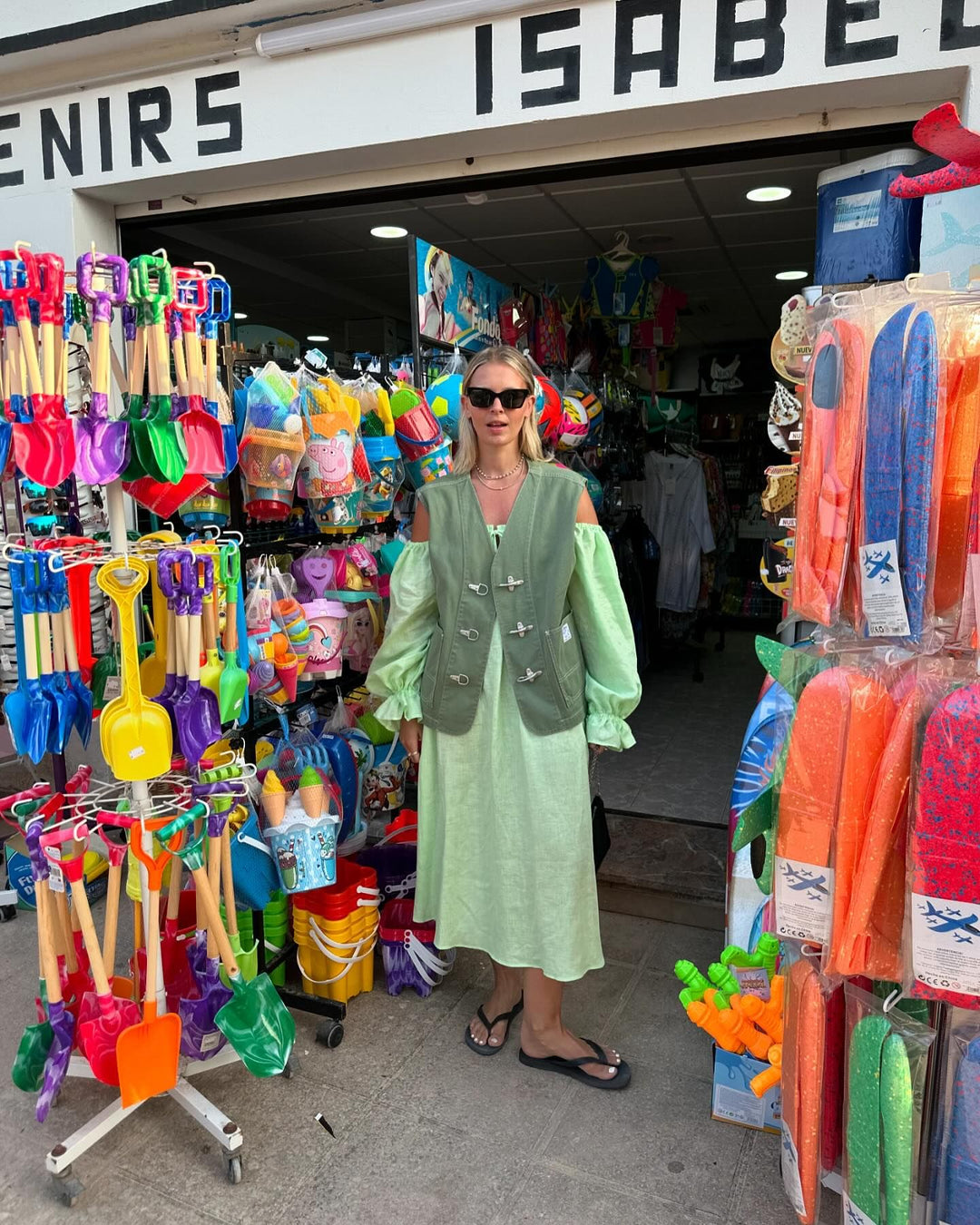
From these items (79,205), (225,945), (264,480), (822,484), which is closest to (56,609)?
(264,480)

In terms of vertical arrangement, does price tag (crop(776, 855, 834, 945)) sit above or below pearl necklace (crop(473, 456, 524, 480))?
below

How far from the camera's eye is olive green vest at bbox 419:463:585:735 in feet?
6.91

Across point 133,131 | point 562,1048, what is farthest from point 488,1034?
point 133,131

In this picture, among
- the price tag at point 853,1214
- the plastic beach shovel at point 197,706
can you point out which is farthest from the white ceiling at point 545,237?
the price tag at point 853,1214

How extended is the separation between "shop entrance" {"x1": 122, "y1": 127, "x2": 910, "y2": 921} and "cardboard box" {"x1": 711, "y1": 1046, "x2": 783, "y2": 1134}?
92 centimetres

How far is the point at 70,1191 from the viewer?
74.5 inches

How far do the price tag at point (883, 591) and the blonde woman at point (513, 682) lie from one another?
816 millimetres

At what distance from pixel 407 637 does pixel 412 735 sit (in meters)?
0.26

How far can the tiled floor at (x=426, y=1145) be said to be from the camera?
188 cm

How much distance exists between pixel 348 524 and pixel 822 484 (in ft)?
5.31

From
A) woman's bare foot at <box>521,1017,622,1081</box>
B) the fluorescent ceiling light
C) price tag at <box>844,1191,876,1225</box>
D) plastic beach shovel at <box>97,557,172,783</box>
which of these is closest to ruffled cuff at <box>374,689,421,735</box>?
plastic beach shovel at <box>97,557,172,783</box>

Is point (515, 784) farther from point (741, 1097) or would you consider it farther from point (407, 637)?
point (741, 1097)

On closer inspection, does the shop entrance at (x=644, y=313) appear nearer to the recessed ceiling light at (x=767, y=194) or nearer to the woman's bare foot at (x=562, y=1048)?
the recessed ceiling light at (x=767, y=194)

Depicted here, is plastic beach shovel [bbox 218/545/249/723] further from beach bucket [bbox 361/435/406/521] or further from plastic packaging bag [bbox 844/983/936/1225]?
plastic packaging bag [bbox 844/983/936/1225]
